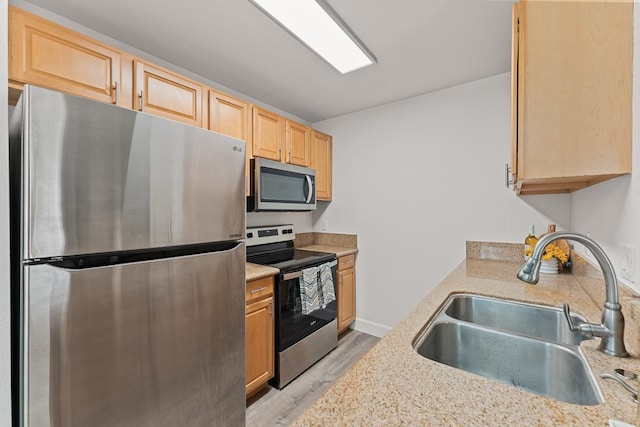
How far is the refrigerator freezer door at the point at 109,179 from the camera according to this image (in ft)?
3.06

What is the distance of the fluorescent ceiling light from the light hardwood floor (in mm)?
2392

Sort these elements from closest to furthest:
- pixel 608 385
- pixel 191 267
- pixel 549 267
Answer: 1. pixel 608 385
2. pixel 191 267
3. pixel 549 267

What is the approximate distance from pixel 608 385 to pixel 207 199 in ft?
5.08

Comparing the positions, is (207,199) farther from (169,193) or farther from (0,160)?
(0,160)

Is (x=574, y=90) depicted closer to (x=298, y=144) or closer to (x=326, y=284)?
(x=326, y=284)

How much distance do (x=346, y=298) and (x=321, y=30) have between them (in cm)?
237

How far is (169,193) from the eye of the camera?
4.14 ft

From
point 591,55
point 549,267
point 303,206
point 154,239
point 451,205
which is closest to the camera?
point 591,55

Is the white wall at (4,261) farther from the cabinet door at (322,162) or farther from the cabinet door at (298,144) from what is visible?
the cabinet door at (322,162)

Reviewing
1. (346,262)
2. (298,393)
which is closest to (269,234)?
(346,262)

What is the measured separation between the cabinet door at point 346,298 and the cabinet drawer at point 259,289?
988 millimetres

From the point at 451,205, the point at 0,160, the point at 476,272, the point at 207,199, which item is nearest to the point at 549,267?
the point at 476,272

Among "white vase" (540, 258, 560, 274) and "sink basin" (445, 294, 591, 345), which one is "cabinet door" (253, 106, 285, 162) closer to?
"sink basin" (445, 294, 591, 345)

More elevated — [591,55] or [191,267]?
[591,55]
